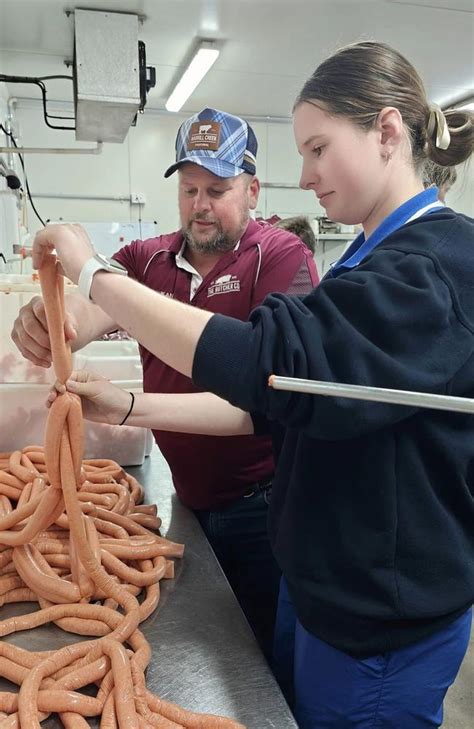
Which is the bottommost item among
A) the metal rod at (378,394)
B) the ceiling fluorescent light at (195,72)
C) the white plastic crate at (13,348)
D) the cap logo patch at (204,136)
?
the white plastic crate at (13,348)

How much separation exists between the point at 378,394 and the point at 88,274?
0.43m

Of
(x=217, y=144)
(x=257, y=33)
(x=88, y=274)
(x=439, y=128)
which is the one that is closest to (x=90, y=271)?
(x=88, y=274)

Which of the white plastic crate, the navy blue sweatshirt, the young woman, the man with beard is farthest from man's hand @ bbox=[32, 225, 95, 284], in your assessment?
the white plastic crate

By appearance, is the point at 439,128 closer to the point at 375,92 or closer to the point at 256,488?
the point at 375,92

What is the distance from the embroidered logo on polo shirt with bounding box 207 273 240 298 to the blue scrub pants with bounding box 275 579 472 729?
2.69ft

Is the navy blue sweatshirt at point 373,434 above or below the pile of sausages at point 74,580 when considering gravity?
above

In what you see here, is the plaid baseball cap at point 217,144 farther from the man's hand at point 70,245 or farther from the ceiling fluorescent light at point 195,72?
the ceiling fluorescent light at point 195,72

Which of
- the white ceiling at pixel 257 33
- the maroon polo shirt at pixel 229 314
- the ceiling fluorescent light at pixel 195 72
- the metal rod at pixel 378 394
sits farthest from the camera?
the ceiling fluorescent light at pixel 195 72

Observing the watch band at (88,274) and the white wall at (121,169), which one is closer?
the watch band at (88,274)

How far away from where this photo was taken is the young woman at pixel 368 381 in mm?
704

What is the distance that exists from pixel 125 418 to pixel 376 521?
59 cm

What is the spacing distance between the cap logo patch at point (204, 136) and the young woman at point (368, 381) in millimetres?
565

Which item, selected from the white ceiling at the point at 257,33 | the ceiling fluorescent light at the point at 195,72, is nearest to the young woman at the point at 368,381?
the white ceiling at the point at 257,33

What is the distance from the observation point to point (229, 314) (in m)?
1.47
